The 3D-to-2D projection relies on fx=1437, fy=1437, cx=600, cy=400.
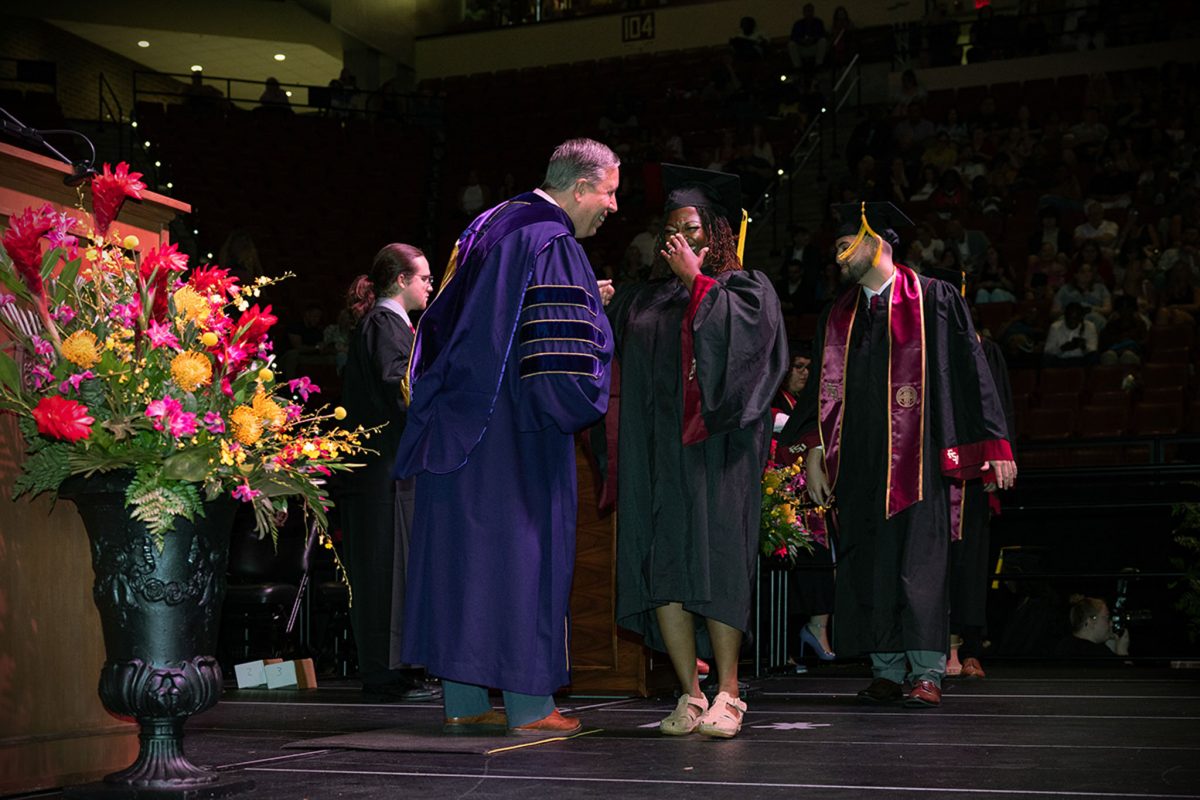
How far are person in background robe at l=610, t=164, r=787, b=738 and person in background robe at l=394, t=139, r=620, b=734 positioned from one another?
304 mm

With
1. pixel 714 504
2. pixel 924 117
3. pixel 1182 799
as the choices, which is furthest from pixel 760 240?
pixel 1182 799

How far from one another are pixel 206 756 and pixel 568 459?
1202mm

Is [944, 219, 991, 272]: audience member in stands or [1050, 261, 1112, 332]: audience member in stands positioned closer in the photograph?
[1050, 261, 1112, 332]: audience member in stands

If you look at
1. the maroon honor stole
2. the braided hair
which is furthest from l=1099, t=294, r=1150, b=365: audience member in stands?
the braided hair

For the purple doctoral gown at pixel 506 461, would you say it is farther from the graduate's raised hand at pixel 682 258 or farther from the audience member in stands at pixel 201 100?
the audience member in stands at pixel 201 100

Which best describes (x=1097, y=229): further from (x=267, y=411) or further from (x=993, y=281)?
(x=267, y=411)

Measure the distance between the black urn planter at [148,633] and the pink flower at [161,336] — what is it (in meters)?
0.27

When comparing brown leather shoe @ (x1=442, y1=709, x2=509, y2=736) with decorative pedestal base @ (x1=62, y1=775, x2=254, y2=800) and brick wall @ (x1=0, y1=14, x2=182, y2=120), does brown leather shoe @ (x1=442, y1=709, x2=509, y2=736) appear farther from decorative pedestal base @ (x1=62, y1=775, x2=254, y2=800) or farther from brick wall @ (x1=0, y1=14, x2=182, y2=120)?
brick wall @ (x1=0, y1=14, x2=182, y2=120)

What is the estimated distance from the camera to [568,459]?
12.8 feet

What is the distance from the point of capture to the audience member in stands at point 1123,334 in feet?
34.4

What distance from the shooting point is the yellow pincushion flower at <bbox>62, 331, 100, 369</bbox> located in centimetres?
276

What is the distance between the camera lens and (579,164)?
4027 millimetres

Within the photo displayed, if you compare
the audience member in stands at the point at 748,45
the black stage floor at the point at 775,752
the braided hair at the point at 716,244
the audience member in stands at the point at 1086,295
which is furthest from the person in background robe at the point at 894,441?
the audience member in stands at the point at 748,45

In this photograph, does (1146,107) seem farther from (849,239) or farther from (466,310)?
(466,310)
